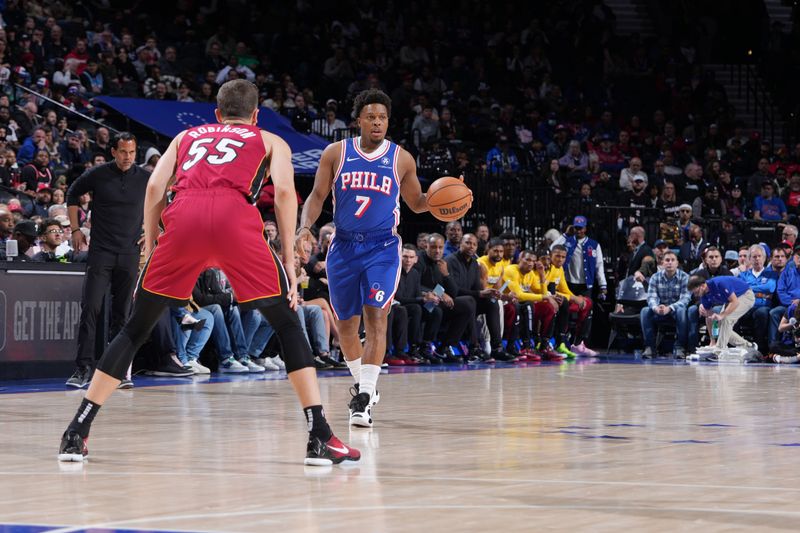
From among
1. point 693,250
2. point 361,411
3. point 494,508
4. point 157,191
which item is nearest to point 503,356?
point 693,250

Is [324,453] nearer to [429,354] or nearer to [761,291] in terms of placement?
[429,354]

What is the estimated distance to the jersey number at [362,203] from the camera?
807 centimetres

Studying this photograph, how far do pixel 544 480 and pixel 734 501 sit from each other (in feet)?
2.84

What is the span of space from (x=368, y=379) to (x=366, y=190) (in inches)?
47.6

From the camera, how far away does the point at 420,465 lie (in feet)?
19.4

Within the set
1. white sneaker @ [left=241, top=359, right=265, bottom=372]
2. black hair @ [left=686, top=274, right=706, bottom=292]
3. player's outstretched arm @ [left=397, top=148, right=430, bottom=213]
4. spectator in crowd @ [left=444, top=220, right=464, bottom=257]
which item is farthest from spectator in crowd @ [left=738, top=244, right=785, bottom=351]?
player's outstretched arm @ [left=397, top=148, right=430, bottom=213]

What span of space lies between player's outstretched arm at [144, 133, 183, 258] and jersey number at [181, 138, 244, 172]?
97 mm

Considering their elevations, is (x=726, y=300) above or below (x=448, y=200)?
below

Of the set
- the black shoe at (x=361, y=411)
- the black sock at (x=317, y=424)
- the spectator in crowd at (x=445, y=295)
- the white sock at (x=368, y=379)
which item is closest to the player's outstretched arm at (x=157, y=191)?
the black sock at (x=317, y=424)

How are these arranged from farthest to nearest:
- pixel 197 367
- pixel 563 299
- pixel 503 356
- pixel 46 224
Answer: pixel 563 299
pixel 503 356
pixel 197 367
pixel 46 224

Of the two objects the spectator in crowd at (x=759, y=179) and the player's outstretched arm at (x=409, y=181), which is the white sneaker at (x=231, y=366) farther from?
the spectator in crowd at (x=759, y=179)

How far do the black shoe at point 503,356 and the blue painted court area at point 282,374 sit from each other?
36 centimetres

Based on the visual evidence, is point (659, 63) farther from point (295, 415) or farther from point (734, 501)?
point (734, 501)

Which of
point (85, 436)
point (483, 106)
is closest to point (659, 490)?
point (85, 436)
